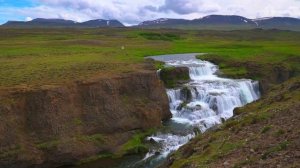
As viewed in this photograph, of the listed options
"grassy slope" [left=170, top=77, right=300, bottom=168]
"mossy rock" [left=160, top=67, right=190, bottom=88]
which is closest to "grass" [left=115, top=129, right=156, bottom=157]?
"grassy slope" [left=170, top=77, right=300, bottom=168]

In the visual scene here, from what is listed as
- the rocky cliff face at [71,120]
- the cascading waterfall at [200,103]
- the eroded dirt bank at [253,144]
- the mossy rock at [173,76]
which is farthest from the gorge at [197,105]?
the eroded dirt bank at [253,144]

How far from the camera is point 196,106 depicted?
45.8 meters

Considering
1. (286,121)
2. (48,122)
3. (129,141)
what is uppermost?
(286,121)

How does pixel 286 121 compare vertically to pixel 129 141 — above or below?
above

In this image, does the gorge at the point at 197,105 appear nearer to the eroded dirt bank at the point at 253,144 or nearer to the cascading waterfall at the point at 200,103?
the cascading waterfall at the point at 200,103

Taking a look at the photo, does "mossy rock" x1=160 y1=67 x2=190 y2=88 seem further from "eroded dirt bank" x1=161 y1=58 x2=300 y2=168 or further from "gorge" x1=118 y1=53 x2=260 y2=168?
"eroded dirt bank" x1=161 y1=58 x2=300 y2=168

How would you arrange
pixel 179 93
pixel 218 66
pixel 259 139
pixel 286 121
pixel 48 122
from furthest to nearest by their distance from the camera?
1. pixel 218 66
2. pixel 179 93
3. pixel 48 122
4. pixel 286 121
5. pixel 259 139

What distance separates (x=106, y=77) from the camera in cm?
4241

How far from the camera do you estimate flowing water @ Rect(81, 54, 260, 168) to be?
119 feet

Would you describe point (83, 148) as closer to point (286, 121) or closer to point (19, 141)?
point (19, 141)

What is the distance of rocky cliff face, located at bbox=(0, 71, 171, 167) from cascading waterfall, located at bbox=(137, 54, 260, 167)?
2.76m

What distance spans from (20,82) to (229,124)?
1979 centimetres

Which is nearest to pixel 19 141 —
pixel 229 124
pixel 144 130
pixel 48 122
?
pixel 48 122

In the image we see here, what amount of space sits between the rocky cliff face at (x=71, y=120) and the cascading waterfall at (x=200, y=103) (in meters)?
2.76
